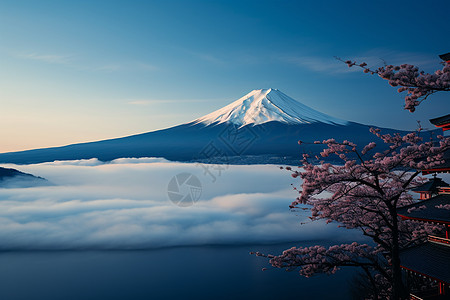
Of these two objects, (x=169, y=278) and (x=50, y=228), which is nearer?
(x=169, y=278)

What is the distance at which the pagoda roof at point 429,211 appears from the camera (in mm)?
7735

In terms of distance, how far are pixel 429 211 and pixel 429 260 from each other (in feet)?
4.58

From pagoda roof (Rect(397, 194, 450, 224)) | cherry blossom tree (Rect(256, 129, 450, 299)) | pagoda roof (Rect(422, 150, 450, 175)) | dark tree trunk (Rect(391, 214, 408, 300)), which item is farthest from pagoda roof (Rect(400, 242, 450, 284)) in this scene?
pagoda roof (Rect(422, 150, 450, 175))

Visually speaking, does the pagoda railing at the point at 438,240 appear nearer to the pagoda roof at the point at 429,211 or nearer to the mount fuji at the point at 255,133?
the pagoda roof at the point at 429,211

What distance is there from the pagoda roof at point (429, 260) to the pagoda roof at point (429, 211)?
1.23 meters

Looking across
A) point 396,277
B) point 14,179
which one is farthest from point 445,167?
point 14,179

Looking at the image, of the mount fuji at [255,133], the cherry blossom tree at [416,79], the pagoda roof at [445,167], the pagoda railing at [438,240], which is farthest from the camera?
the mount fuji at [255,133]

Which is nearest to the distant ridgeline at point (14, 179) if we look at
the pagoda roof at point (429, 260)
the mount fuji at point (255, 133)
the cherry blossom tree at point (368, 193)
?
the mount fuji at point (255, 133)

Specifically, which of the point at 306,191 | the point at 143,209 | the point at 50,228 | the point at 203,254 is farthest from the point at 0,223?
the point at 306,191

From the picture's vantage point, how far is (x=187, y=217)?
63406 millimetres

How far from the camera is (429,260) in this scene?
27.3ft

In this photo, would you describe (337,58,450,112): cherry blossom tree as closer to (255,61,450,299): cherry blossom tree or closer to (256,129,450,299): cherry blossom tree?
(255,61,450,299): cherry blossom tree

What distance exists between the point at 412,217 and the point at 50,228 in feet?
208

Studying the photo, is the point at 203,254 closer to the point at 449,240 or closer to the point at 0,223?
the point at 449,240
